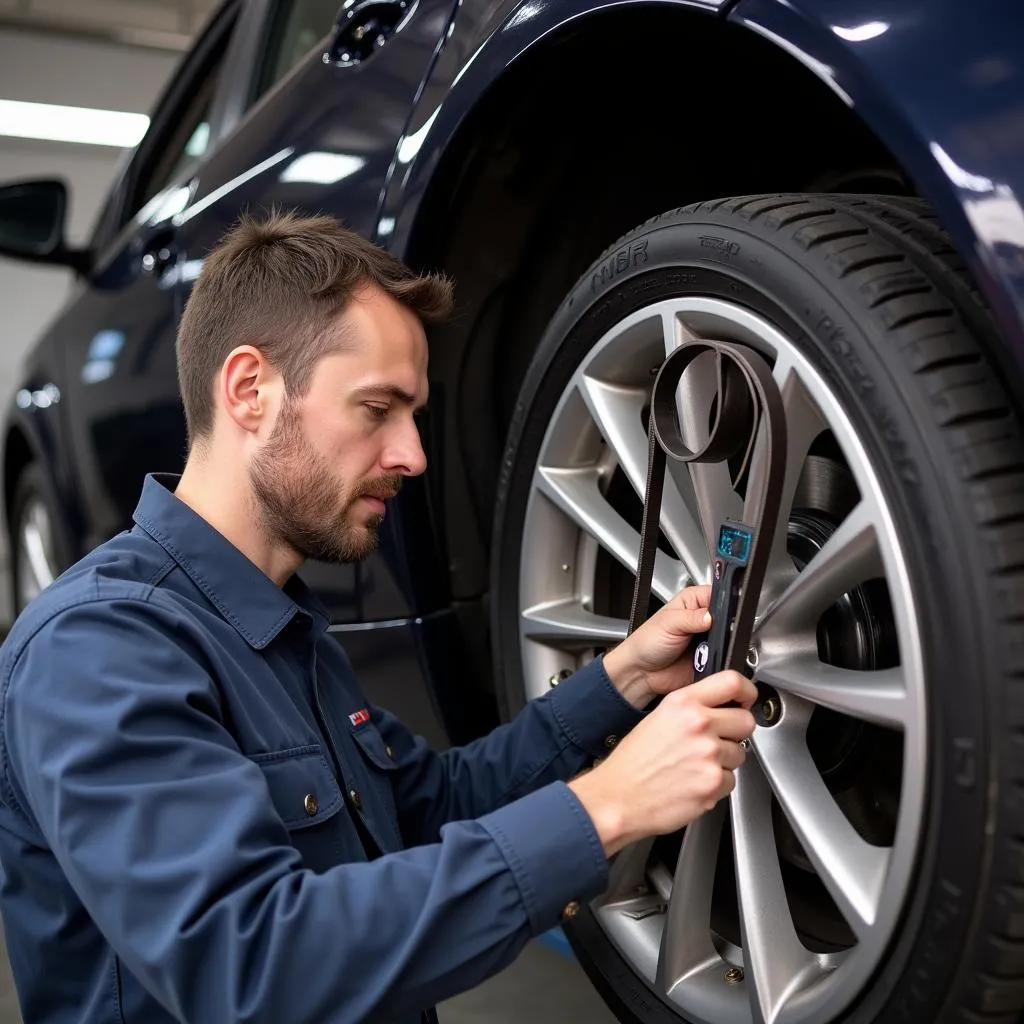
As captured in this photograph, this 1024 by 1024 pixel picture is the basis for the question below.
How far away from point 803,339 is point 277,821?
0.55 m

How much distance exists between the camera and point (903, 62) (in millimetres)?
830

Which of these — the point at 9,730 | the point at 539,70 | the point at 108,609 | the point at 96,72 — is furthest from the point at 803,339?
A: the point at 96,72

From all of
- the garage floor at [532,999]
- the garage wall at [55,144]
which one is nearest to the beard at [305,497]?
the garage floor at [532,999]

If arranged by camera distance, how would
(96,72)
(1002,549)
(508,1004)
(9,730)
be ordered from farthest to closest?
(96,72) < (508,1004) < (9,730) < (1002,549)

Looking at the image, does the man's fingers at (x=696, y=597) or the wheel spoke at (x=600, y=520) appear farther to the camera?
the wheel spoke at (x=600, y=520)

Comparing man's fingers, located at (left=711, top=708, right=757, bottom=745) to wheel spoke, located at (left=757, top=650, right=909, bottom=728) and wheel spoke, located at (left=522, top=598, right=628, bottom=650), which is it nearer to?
wheel spoke, located at (left=757, top=650, right=909, bottom=728)

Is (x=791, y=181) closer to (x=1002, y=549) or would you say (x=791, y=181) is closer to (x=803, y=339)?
(x=803, y=339)

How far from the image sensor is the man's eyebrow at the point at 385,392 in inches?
41.8

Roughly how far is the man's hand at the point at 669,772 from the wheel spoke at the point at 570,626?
32cm

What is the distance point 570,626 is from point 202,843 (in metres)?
0.56

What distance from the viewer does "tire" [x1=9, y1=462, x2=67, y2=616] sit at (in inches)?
110

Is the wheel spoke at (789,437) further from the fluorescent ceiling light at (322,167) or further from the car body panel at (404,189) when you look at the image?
the fluorescent ceiling light at (322,167)

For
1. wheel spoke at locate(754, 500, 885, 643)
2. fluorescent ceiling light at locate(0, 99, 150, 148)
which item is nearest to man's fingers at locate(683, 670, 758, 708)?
wheel spoke at locate(754, 500, 885, 643)

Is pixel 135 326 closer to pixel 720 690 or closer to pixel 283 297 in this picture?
pixel 283 297
